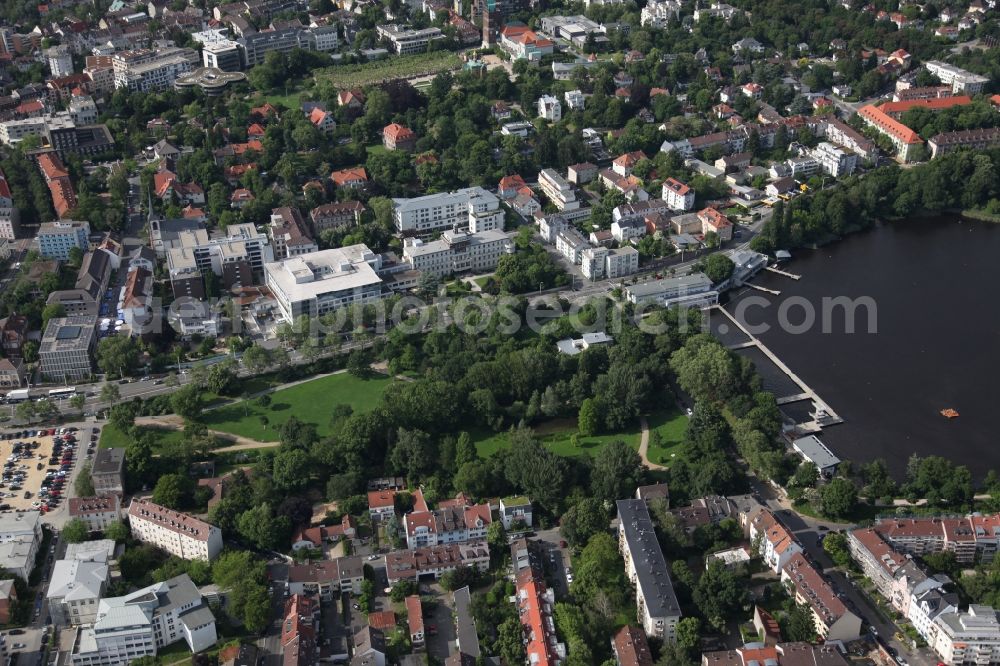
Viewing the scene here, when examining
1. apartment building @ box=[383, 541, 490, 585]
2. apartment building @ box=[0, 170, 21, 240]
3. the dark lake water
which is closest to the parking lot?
apartment building @ box=[383, 541, 490, 585]

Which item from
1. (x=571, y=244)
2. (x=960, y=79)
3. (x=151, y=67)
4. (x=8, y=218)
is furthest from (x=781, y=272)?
(x=151, y=67)

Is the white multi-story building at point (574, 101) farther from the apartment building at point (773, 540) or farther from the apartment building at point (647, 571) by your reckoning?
the apartment building at point (773, 540)

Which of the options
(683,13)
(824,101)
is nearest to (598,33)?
(683,13)

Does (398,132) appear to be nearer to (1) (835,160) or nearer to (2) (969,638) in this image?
(1) (835,160)

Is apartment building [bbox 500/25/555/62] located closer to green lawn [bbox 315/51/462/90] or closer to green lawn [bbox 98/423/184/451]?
green lawn [bbox 315/51/462/90]

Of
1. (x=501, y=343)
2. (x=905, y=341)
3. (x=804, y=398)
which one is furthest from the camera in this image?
(x=905, y=341)

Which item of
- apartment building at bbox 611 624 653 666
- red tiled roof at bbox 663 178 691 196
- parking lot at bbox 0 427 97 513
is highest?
red tiled roof at bbox 663 178 691 196

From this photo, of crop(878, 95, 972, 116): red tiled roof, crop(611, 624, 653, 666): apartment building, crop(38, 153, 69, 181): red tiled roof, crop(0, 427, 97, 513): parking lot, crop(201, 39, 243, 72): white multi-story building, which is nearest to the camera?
crop(611, 624, 653, 666): apartment building
